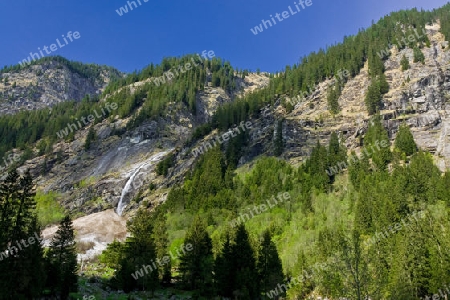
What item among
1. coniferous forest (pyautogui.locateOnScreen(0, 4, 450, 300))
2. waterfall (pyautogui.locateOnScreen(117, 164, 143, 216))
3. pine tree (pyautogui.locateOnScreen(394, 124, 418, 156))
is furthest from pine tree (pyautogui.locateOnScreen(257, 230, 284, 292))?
waterfall (pyautogui.locateOnScreen(117, 164, 143, 216))

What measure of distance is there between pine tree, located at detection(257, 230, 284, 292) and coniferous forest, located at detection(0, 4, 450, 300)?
0.15m

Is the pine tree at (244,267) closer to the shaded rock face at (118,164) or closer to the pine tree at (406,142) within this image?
the pine tree at (406,142)

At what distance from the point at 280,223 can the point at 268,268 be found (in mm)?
27322

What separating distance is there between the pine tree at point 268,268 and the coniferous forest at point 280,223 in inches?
5.9

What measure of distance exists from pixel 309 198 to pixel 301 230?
34.7 feet

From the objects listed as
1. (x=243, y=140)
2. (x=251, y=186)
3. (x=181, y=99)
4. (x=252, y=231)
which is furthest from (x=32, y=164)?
(x=252, y=231)

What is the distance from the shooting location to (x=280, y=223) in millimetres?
78625

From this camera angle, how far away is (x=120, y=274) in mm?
49875

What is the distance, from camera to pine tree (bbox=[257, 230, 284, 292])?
1958 inches

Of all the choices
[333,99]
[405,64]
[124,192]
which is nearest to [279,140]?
[333,99]

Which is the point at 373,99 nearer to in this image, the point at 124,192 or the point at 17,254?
the point at 124,192

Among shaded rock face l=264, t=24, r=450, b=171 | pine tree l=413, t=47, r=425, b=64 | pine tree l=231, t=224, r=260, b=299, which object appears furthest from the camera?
pine tree l=413, t=47, r=425, b=64

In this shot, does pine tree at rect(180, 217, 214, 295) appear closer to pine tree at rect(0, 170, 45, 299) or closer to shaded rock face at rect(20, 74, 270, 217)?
pine tree at rect(0, 170, 45, 299)

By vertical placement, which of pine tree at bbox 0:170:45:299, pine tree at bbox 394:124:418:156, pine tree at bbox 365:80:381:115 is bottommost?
pine tree at bbox 394:124:418:156
